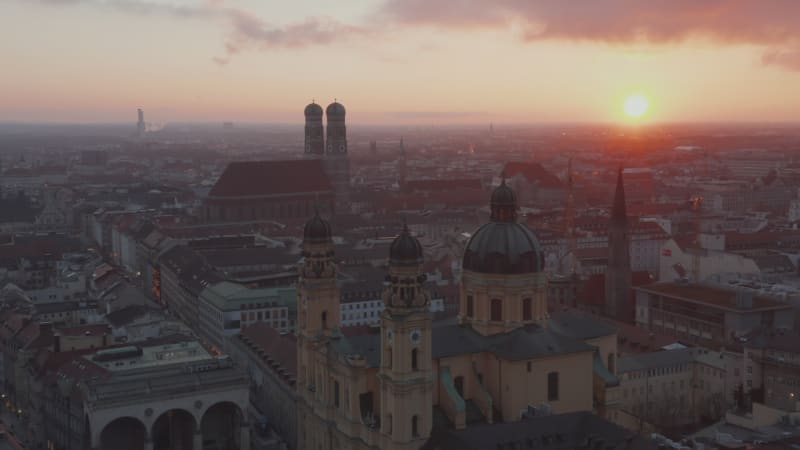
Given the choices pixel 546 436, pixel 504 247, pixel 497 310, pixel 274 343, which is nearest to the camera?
pixel 546 436

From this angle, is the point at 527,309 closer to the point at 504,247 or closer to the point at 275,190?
the point at 504,247

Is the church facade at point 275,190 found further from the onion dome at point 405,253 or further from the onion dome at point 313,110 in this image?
the onion dome at point 405,253

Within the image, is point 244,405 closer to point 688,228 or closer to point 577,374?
point 577,374

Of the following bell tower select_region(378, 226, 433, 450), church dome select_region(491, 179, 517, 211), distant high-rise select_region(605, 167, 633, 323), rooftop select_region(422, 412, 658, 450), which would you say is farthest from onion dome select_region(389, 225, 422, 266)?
distant high-rise select_region(605, 167, 633, 323)

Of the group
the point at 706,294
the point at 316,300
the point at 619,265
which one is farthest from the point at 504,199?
the point at 619,265

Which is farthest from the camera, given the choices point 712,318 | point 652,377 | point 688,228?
point 688,228

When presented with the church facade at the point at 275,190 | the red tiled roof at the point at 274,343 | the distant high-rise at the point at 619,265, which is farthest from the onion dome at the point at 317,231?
the church facade at the point at 275,190

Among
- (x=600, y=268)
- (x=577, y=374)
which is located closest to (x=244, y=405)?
(x=577, y=374)
